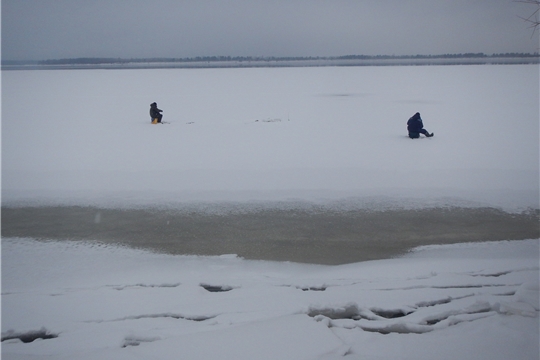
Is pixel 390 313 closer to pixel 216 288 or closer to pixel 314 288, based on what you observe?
pixel 314 288

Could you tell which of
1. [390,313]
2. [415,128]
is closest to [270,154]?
[415,128]

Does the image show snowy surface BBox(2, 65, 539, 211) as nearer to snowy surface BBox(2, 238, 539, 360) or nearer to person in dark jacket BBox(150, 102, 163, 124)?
person in dark jacket BBox(150, 102, 163, 124)

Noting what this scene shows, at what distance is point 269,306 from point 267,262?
A: 994 mm

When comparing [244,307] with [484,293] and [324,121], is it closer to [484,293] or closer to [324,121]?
[484,293]

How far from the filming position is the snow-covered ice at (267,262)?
3.25m

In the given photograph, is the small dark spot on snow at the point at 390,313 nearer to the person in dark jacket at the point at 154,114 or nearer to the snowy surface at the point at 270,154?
the snowy surface at the point at 270,154

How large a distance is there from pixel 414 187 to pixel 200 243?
3.95m

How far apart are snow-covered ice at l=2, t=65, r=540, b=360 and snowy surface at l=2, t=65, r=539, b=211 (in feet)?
0.19

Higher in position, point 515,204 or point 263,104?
point 263,104

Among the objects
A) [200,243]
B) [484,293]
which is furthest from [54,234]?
[484,293]

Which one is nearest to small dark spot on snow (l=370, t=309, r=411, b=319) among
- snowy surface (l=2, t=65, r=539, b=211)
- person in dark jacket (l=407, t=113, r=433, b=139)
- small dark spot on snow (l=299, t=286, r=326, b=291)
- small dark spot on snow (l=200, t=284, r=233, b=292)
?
small dark spot on snow (l=299, t=286, r=326, b=291)

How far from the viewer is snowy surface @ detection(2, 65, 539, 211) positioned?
707 centimetres

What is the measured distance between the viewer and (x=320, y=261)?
470cm

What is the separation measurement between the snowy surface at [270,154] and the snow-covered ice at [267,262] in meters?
0.06
